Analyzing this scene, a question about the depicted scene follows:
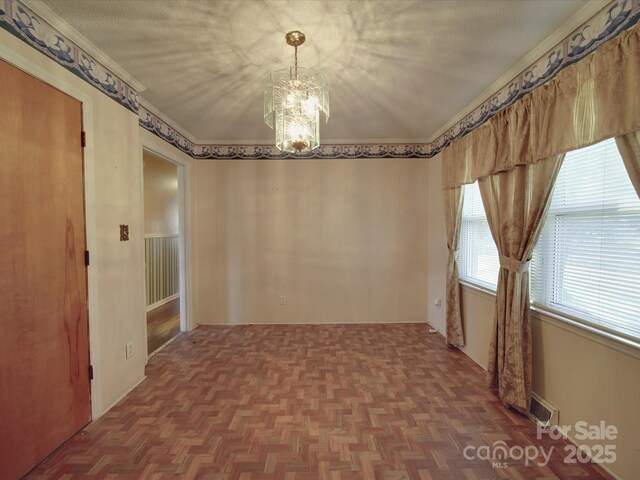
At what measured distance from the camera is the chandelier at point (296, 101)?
1.78 metres

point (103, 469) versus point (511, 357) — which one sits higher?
point (511, 357)

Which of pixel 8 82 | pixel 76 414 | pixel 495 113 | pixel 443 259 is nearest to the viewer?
pixel 8 82

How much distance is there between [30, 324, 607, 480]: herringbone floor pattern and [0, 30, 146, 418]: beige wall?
0.84 ft

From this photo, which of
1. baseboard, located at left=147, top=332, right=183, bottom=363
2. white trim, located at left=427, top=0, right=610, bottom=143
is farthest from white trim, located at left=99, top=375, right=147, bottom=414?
white trim, located at left=427, top=0, right=610, bottom=143

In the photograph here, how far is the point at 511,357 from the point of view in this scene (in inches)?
78.4

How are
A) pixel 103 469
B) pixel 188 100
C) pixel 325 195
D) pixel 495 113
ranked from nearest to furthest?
pixel 103 469 → pixel 495 113 → pixel 188 100 → pixel 325 195

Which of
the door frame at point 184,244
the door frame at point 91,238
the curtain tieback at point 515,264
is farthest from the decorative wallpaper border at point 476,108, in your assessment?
the curtain tieback at point 515,264

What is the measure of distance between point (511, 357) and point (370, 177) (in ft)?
8.96

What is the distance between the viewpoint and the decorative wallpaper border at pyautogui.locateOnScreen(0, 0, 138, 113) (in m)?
1.47

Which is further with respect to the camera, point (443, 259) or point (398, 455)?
point (443, 259)

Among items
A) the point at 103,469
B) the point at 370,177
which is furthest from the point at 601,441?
the point at 370,177

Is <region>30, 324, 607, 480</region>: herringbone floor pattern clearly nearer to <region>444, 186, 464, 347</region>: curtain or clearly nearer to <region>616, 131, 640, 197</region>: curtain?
<region>444, 186, 464, 347</region>: curtain

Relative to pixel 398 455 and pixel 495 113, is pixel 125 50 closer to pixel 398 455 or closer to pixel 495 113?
pixel 495 113

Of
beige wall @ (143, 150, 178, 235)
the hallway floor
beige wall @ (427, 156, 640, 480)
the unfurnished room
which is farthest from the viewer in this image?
beige wall @ (143, 150, 178, 235)
